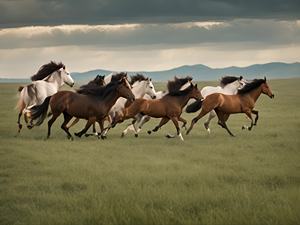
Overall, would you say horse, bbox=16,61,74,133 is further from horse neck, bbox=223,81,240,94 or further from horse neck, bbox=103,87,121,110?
horse neck, bbox=223,81,240,94

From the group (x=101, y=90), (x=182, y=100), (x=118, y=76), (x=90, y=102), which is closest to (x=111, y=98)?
(x=101, y=90)

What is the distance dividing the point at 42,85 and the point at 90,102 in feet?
9.43

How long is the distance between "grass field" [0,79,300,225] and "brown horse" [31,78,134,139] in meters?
0.91

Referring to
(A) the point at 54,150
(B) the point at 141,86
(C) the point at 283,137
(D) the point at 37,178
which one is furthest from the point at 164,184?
(B) the point at 141,86

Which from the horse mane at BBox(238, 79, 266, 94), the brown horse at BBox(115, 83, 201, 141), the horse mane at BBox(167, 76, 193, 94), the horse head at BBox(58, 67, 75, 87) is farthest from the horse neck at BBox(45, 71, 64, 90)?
the horse mane at BBox(238, 79, 266, 94)

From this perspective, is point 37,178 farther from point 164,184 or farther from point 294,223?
point 294,223

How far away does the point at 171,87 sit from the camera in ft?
69.1

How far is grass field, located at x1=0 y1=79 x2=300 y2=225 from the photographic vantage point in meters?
8.30

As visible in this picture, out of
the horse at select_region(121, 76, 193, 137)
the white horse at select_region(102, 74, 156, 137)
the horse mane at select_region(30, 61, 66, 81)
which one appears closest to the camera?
the horse at select_region(121, 76, 193, 137)

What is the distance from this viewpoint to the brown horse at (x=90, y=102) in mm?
19547

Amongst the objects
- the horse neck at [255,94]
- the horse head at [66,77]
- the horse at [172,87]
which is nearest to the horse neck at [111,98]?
the horse at [172,87]

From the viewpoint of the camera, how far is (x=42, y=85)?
71.5 feet

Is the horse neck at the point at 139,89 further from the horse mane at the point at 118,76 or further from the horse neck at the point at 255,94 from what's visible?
the horse neck at the point at 255,94

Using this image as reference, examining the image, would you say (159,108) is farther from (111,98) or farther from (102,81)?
(102,81)
